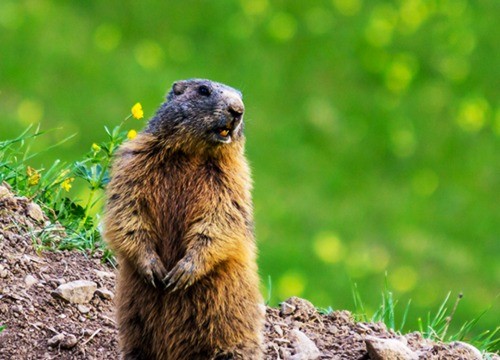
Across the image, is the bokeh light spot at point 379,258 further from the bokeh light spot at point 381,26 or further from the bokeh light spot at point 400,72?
the bokeh light spot at point 381,26

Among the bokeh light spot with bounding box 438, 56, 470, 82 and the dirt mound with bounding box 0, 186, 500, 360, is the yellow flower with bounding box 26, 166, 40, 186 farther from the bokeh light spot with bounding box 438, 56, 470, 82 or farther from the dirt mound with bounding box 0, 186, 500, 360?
the bokeh light spot with bounding box 438, 56, 470, 82

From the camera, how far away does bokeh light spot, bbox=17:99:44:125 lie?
38.3ft

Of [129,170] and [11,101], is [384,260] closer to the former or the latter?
[11,101]

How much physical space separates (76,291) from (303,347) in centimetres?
119

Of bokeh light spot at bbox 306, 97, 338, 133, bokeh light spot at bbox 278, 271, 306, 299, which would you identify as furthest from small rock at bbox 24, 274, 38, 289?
bokeh light spot at bbox 306, 97, 338, 133

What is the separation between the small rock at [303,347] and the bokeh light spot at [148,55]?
7474 mm

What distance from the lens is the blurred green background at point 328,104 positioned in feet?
37.1

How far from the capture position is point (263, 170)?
11938mm

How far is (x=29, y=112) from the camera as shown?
11781 millimetres

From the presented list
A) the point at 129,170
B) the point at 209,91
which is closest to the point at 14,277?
the point at 129,170

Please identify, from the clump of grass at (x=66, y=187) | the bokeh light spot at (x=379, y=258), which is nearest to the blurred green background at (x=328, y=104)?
the bokeh light spot at (x=379, y=258)

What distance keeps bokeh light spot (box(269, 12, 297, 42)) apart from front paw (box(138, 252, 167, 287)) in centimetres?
865

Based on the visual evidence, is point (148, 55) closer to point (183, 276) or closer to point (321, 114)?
point (321, 114)

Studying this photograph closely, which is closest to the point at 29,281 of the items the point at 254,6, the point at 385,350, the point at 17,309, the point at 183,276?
the point at 17,309
